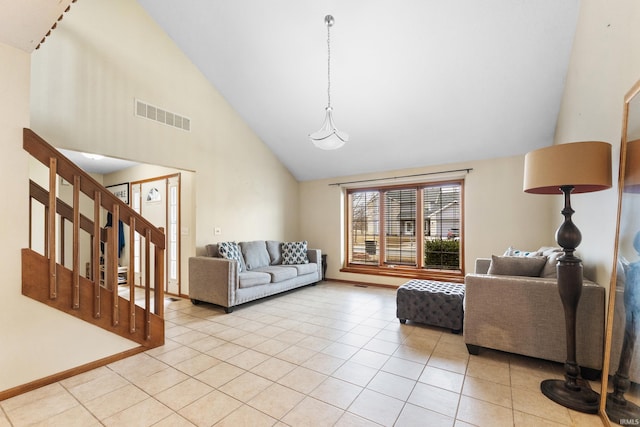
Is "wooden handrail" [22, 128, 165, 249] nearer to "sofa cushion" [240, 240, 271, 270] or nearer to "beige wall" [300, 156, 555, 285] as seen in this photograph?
"sofa cushion" [240, 240, 271, 270]

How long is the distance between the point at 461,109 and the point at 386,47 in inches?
55.5

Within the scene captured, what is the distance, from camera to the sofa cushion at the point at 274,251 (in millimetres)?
5500

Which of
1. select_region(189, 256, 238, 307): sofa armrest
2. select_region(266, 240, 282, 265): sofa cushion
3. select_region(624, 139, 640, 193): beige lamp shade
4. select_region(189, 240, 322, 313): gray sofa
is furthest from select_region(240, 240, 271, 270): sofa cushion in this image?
select_region(624, 139, 640, 193): beige lamp shade

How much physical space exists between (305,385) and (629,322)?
2042 millimetres

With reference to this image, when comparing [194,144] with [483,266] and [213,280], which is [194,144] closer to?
[213,280]

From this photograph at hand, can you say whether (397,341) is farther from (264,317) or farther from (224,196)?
(224,196)

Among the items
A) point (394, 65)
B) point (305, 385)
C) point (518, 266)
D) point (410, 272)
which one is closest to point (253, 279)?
point (305, 385)

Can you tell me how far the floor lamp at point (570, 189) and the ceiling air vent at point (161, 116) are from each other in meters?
4.37

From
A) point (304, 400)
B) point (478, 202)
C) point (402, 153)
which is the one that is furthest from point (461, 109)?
point (304, 400)

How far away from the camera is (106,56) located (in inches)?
140

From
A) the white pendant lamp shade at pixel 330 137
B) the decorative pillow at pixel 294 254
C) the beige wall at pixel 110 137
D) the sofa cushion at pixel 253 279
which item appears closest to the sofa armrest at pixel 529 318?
the white pendant lamp shade at pixel 330 137

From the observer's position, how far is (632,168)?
1723 millimetres

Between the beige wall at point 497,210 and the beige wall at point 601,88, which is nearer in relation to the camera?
the beige wall at point 601,88

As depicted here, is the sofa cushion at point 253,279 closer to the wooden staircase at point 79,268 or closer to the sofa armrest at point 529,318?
the wooden staircase at point 79,268
